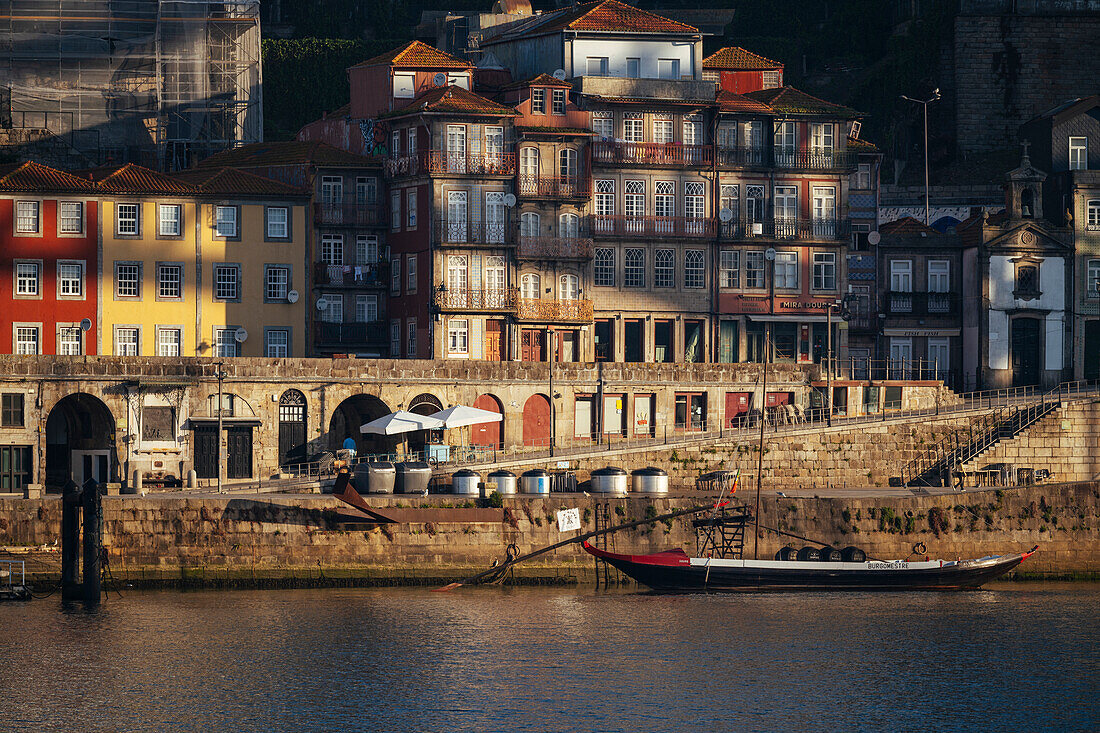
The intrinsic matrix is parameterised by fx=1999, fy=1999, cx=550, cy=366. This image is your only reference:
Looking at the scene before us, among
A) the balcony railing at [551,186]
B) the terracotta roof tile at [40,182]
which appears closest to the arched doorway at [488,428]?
the balcony railing at [551,186]

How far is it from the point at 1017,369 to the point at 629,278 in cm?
1728

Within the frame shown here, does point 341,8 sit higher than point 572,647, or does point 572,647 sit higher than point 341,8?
point 341,8

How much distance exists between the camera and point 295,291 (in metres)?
82.8

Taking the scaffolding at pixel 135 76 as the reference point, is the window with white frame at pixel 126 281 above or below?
below

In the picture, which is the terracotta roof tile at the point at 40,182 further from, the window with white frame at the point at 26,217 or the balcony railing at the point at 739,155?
the balcony railing at the point at 739,155

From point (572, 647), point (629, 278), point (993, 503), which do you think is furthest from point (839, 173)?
point (572, 647)

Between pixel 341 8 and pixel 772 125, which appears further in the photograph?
pixel 341 8

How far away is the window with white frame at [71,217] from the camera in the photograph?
79.9 metres

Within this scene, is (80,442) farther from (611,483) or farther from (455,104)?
(611,483)

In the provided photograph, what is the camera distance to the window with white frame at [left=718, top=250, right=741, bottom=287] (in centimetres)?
8719

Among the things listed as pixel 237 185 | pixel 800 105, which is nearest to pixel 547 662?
pixel 237 185

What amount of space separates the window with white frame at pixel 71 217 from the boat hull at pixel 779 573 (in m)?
27.3

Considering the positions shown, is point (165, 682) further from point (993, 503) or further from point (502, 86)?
point (502, 86)

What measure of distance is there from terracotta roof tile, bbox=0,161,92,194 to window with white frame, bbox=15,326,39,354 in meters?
5.48
